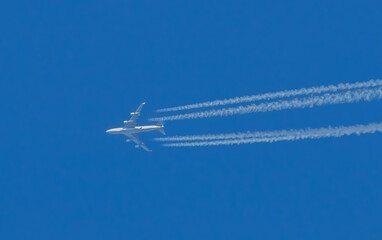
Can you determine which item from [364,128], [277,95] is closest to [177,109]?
[277,95]

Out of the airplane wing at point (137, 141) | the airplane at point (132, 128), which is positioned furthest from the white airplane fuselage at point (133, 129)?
the airplane wing at point (137, 141)

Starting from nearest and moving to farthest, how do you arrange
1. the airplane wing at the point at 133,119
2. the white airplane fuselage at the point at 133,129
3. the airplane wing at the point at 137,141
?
1. the white airplane fuselage at the point at 133,129
2. the airplane wing at the point at 133,119
3. the airplane wing at the point at 137,141

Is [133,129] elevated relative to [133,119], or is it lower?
lower

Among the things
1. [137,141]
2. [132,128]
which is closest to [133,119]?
[132,128]

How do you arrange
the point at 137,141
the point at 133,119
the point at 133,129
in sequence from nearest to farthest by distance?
the point at 133,129 < the point at 133,119 < the point at 137,141

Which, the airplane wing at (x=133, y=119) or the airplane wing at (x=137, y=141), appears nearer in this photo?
the airplane wing at (x=133, y=119)

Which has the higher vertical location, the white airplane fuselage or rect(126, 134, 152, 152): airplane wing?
rect(126, 134, 152, 152): airplane wing

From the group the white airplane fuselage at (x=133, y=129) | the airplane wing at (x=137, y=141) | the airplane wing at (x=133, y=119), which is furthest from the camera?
the airplane wing at (x=137, y=141)

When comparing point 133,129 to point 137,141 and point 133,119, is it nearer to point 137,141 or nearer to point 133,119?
point 133,119

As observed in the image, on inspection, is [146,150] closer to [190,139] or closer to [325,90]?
[190,139]

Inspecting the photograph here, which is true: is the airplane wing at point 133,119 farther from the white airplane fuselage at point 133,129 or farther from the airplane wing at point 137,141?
the airplane wing at point 137,141

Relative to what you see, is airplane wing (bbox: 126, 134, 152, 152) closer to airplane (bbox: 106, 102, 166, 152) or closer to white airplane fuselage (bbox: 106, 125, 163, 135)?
airplane (bbox: 106, 102, 166, 152)

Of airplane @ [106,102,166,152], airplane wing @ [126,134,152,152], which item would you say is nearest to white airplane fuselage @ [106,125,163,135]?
airplane @ [106,102,166,152]
